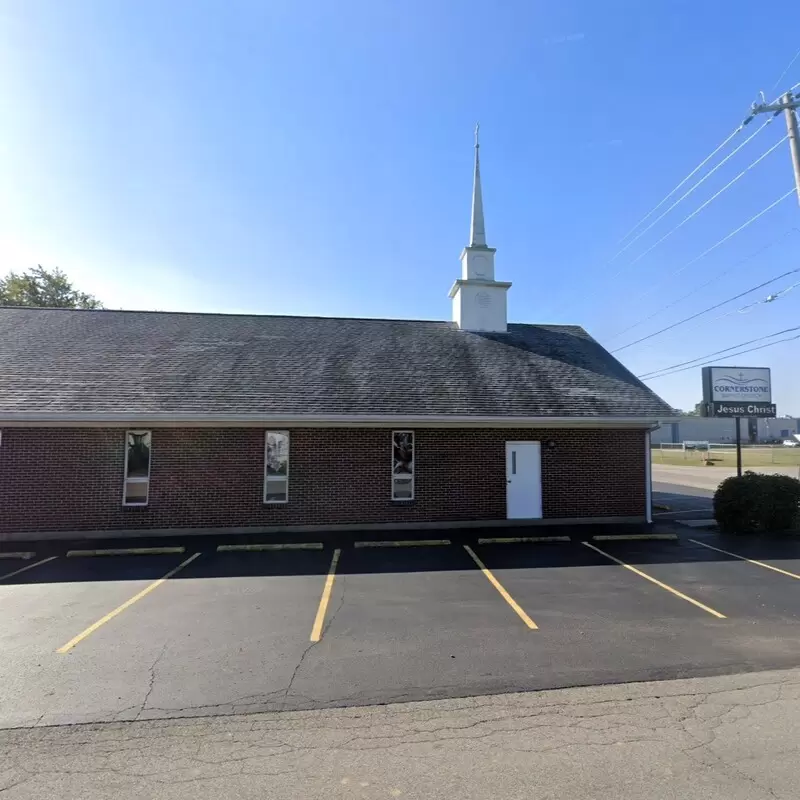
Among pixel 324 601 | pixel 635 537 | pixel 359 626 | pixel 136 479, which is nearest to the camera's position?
pixel 359 626

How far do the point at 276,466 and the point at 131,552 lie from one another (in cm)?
351

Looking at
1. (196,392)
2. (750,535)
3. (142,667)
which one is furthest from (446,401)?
(142,667)

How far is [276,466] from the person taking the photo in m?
12.2

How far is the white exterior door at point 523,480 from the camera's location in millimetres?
12773

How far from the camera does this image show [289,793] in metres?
3.19

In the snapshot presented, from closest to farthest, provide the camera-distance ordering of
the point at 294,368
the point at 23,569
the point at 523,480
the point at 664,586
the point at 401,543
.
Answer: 1. the point at 664,586
2. the point at 23,569
3. the point at 401,543
4. the point at 523,480
5. the point at 294,368

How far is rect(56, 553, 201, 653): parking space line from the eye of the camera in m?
5.61

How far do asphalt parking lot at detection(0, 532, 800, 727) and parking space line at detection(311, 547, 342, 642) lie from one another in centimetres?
3

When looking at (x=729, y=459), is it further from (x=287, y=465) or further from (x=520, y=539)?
(x=287, y=465)

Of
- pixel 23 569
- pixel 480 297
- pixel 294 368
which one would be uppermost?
pixel 480 297

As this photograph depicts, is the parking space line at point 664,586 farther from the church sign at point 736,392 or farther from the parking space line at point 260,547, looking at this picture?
the church sign at point 736,392

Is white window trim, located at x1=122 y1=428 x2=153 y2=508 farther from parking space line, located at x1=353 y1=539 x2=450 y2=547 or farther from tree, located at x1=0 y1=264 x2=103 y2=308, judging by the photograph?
tree, located at x1=0 y1=264 x2=103 y2=308

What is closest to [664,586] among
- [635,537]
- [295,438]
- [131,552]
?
[635,537]

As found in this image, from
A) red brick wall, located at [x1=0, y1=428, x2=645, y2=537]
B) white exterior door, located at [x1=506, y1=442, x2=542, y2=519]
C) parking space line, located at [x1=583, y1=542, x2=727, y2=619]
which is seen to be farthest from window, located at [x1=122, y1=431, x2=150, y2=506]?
parking space line, located at [x1=583, y1=542, x2=727, y2=619]
